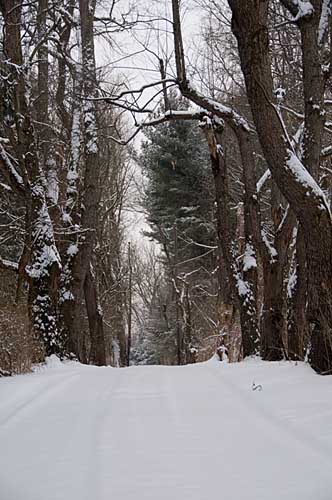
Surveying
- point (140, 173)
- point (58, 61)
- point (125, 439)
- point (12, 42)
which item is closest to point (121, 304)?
point (140, 173)

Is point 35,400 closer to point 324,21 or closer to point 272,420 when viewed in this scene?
point 272,420

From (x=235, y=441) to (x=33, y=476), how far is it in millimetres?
1242

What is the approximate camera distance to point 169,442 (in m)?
A: 3.11

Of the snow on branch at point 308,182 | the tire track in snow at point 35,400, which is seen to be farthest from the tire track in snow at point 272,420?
the snow on branch at point 308,182

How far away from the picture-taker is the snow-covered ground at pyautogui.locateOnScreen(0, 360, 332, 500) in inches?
92.7

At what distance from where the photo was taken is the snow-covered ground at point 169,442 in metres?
2.35

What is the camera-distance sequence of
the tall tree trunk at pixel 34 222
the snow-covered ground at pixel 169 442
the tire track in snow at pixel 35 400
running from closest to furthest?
the snow-covered ground at pixel 169 442, the tire track in snow at pixel 35 400, the tall tree trunk at pixel 34 222

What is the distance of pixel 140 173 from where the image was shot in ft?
74.5

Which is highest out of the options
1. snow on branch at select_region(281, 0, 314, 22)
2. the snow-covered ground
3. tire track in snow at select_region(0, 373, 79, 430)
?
snow on branch at select_region(281, 0, 314, 22)

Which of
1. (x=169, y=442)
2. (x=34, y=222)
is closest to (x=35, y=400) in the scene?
(x=169, y=442)

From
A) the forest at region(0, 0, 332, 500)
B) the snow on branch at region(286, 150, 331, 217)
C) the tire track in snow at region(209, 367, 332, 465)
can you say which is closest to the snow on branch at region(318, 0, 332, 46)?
the forest at region(0, 0, 332, 500)

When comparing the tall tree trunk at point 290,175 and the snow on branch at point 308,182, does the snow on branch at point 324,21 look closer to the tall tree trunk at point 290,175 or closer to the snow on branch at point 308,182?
the tall tree trunk at point 290,175

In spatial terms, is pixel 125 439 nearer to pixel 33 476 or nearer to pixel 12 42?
pixel 33 476

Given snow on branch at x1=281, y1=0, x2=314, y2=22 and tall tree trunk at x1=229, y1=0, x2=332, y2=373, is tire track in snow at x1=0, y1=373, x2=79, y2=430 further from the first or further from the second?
snow on branch at x1=281, y1=0, x2=314, y2=22
